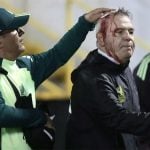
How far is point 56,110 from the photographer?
368 cm

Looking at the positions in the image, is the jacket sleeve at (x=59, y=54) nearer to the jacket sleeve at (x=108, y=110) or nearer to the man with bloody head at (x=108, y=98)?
the man with bloody head at (x=108, y=98)

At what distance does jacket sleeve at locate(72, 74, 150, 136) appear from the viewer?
2.02 meters

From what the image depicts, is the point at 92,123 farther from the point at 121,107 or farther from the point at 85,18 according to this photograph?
the point at 85,18

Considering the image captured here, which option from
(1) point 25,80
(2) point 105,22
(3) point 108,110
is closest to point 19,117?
(1) point 25,80

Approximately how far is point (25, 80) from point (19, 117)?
0.24 m

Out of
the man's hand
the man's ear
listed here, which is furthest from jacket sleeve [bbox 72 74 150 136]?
the man's hand

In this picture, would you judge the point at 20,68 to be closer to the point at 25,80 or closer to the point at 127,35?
the point at 25,80

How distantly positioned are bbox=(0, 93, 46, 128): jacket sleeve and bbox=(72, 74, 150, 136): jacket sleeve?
0.76ft

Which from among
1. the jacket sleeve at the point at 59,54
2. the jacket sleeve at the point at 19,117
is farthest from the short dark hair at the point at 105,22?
the jacket sleeve at the point at 19,117

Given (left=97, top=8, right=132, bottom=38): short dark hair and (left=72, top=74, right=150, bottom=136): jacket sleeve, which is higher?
(left=97, top=8, right=132, bottom=38): short dark hair

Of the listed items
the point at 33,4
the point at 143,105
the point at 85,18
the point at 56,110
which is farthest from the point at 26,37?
the point at 143,105

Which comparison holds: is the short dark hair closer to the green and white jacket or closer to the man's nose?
the man's nose

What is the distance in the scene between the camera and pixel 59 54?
251cm

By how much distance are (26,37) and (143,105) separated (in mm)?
2182
